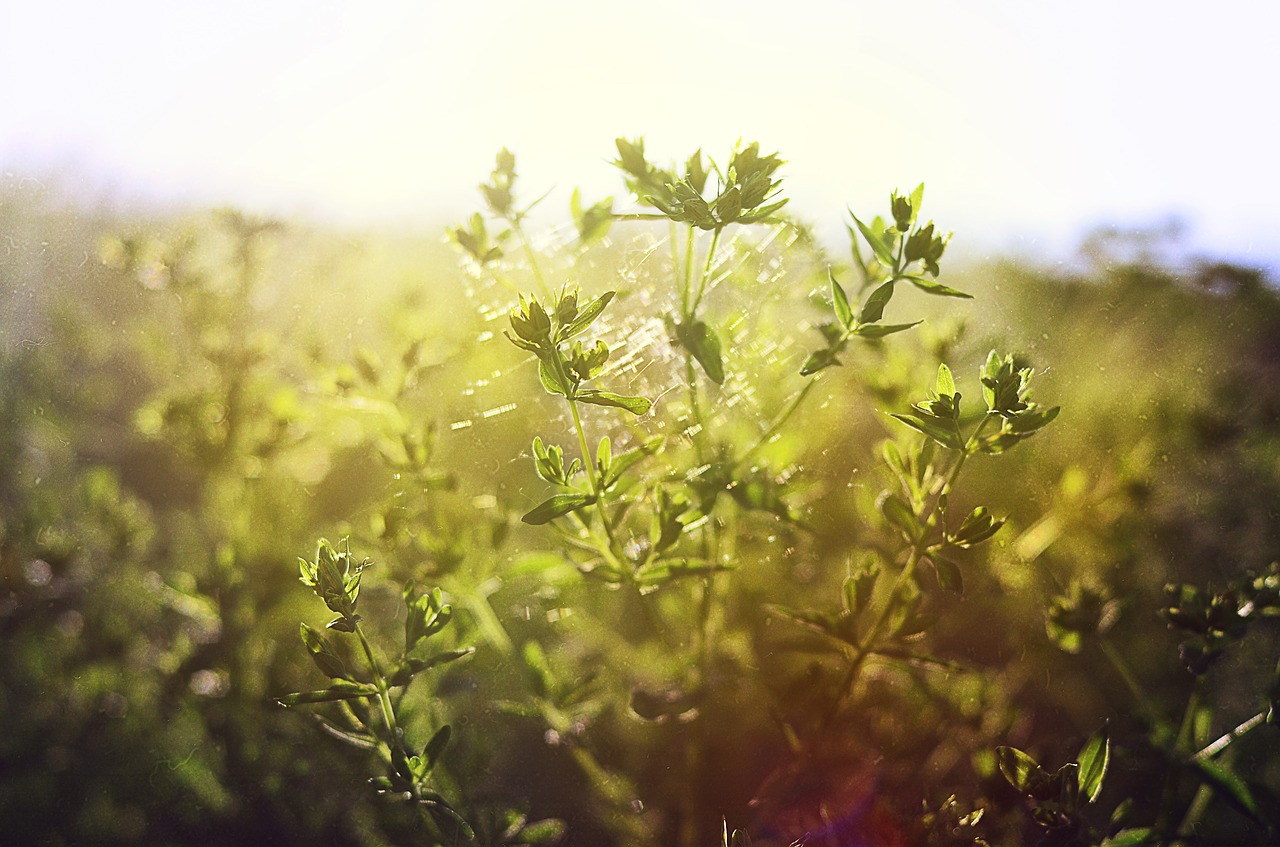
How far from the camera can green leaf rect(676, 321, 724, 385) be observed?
32.0 inches

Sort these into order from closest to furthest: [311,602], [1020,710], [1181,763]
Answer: [1181,763]
[1020,710]
[311,602]

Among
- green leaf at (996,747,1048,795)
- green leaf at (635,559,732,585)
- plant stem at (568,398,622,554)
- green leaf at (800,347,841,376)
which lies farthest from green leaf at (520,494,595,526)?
green leaf at (996,747,1048,795)

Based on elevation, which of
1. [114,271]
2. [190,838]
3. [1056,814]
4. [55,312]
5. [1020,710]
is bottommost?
[190,838]

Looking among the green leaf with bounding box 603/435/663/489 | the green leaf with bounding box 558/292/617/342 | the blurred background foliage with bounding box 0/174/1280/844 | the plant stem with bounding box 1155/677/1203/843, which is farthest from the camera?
the blurred background foliage with bounding box 0/174/1280/844

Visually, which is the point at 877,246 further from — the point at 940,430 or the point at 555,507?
the point at 555,507

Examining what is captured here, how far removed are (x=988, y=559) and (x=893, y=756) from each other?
1.41 feet

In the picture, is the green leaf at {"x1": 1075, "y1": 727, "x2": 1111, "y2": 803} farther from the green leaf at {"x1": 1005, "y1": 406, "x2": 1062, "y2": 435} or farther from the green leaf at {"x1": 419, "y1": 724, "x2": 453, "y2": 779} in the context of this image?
the green leaf at {"x1": 419, "y1": 724, "x2": 453, "y2": 779}

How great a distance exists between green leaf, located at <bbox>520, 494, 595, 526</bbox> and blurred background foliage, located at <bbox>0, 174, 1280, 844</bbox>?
0.74ft

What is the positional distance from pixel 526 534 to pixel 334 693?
0.64 meters

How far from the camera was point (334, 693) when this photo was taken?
32.3 inches

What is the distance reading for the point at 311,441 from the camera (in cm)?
154

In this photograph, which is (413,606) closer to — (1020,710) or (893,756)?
(893,756)

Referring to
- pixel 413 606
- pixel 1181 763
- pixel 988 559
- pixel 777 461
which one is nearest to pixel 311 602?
pixel 413 606

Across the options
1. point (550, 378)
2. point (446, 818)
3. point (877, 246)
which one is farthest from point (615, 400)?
point (446, 818)
